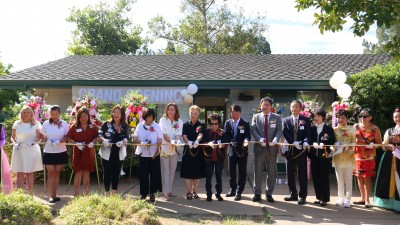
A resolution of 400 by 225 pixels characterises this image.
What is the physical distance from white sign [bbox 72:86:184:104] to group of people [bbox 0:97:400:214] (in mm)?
4938

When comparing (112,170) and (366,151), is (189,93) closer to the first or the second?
(112,170)

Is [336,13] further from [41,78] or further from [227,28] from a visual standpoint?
[227,28]

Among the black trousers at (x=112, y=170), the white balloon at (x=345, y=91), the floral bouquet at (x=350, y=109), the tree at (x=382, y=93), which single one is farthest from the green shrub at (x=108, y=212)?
the tree at (x=382, y=93)

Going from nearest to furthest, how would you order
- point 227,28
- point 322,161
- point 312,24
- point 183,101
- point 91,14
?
point 322,161, point 312,24, point 183,101, point 227,28, point 91,14

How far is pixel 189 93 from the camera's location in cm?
1201

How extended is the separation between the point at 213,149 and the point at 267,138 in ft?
3.27

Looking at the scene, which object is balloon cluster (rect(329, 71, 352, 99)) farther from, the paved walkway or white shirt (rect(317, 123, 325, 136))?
the paved walkway

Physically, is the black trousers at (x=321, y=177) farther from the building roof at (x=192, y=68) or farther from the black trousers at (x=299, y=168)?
the building roof at (x=192, y=68)

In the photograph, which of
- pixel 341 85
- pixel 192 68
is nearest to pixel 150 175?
pixel 341 85

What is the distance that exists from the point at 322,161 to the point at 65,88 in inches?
341

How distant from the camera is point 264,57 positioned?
15984mm

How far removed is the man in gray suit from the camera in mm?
7297

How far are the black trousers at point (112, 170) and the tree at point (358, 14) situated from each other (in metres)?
4.30

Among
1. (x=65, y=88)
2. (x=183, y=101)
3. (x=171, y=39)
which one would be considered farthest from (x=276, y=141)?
(x=171, y=39)
